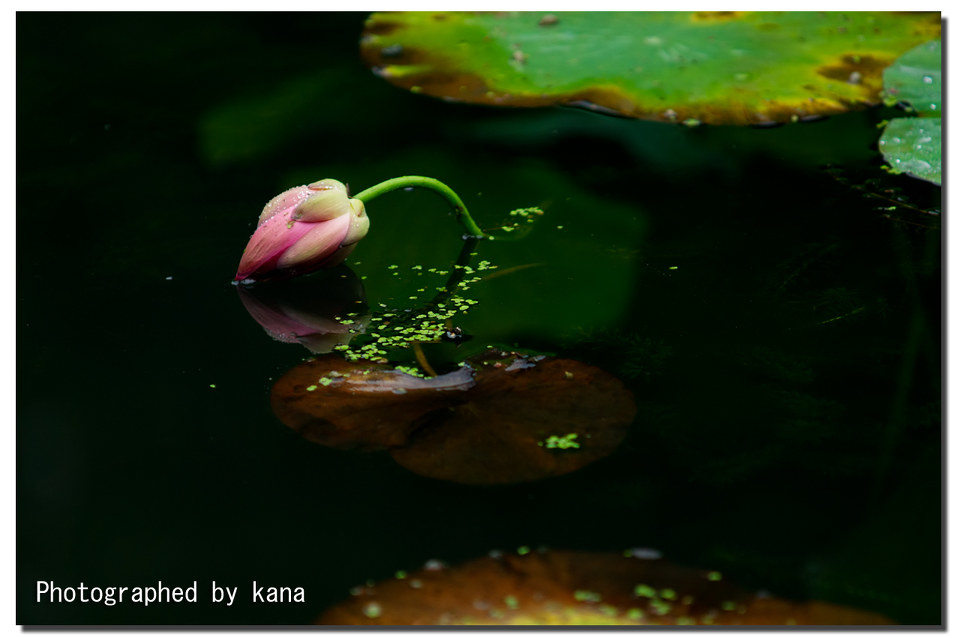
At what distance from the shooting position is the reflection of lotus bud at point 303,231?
145cm

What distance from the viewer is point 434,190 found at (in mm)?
1649

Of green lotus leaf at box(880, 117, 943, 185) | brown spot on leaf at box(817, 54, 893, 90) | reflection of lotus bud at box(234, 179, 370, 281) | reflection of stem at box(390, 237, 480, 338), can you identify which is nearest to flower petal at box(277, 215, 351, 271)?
reflection of lotus bud at box(234, 179, 370, 281)

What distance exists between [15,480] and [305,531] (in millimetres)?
430

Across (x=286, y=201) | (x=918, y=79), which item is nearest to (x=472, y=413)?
(x=286, y=201)

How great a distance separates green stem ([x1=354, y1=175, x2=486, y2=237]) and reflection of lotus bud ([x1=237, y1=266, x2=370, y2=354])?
15cm

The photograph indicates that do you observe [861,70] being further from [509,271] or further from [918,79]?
[509,271]

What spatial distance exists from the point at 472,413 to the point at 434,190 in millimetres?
608

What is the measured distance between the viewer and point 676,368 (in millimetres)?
1293

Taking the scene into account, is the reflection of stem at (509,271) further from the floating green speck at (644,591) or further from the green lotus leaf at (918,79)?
the green lotus leaf at (918,79)

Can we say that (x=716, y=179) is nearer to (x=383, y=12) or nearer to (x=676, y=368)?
→ (x=676, y=368)

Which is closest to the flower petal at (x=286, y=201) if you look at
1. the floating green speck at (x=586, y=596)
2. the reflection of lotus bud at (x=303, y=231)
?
the reflection of lotus bud at (x=303, y=231)

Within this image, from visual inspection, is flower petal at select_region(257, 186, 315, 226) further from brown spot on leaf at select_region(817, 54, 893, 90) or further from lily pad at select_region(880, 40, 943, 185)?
brown spot on leaf at select_region(817, 54, 893, 90)

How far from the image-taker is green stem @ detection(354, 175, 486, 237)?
60.9 inches

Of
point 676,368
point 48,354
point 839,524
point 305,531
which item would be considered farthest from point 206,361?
point 839,524
